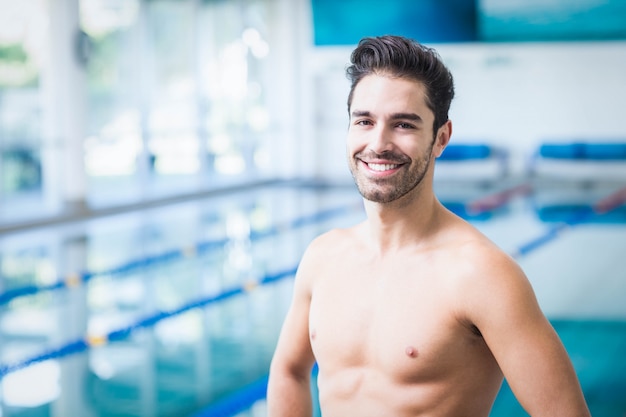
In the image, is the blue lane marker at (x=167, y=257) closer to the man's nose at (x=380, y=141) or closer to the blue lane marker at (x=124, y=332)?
the blue lane marker at (x=124, y=332)

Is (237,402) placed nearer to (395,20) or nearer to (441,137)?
(441,137)

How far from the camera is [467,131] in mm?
15438

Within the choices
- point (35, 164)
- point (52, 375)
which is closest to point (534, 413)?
point (52, 375)

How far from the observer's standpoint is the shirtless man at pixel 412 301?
143 centimetres

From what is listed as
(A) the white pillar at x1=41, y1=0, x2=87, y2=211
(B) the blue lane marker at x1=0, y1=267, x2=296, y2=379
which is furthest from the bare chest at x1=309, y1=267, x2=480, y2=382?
(A) the white pillar at x1=41, y1=0, x2=87, y2=211

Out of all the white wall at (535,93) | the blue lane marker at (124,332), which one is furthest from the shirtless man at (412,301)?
the white wall at (535,93)

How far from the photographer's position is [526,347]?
1.42m

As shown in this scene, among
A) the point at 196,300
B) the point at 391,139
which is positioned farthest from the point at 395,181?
the point at 196,300

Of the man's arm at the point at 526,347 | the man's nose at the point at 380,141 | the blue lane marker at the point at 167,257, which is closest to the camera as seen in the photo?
the man's arm at the point at 526,347

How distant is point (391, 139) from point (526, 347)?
42cm

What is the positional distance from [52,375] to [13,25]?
7360 mm

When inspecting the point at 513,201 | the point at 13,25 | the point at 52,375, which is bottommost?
the point at 513,201

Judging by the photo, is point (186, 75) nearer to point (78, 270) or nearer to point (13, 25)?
point (13, 25)

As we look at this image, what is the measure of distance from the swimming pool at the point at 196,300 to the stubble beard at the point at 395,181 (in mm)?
2525
